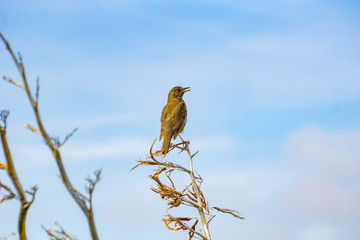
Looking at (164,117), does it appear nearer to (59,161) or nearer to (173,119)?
(173,119)

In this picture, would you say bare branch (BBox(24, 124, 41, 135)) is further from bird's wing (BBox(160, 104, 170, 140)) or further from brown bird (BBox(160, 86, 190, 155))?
bird's wing (BBox(160, 104, 170, 140))

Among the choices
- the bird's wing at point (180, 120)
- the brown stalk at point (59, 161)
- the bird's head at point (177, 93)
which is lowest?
the brown stalk at point (59, 161)

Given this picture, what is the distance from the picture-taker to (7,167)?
185 inches

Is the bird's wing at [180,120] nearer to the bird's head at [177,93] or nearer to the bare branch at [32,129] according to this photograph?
the bird's head at [177,93]

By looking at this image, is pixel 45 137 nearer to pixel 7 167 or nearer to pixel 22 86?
pixel 22 86

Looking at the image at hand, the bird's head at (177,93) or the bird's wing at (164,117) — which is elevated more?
the bird's head at (177,93)

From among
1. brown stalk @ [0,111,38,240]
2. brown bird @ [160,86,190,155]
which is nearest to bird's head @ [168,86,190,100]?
brown bird @ [160,86,190,155]

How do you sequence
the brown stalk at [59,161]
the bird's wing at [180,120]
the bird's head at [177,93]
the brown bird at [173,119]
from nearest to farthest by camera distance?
the brown stalk at [59,161] < the brown bird at [173,119] < the bird's wing at [180,120] < the bird's head at [177,93]

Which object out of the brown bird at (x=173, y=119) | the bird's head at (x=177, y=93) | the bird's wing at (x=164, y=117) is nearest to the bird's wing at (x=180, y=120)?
the brown bird at (x=173, y=119)

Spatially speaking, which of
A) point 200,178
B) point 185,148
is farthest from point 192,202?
point 185,148

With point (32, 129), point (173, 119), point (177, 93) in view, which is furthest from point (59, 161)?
point (177, 93)

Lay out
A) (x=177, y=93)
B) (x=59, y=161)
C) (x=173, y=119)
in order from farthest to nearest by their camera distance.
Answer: (x=177, y=93)
(x=173, y=119)
(x=59, y=161)

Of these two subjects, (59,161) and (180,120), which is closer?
(59,161)

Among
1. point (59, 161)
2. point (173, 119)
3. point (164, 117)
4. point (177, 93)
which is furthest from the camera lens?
point (177, 93)
